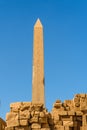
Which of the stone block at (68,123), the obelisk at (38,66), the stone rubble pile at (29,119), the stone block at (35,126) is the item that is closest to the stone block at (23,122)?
the stone rubble pile at (29,119)

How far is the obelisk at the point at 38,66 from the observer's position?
35406mm

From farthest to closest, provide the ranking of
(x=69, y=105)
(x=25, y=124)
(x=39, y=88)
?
1. (x=39, y=88)
2. (x=69, y=105)
3. (x=25, y=124)

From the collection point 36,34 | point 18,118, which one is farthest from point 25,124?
point 36,34

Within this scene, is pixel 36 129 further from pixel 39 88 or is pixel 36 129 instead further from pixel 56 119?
pixel 39 88

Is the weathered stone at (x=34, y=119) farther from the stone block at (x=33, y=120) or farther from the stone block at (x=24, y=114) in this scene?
the stone block at (x=24, y=114)

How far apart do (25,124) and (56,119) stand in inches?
64.8

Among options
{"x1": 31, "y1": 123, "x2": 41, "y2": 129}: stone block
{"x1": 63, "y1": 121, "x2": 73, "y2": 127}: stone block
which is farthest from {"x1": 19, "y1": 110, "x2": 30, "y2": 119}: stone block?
{"x1": 63, "y1": 121, "x2": 73, "y2": 127}: stone block

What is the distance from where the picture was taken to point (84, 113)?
23.2m

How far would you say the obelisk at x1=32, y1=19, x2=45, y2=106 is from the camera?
35406mm

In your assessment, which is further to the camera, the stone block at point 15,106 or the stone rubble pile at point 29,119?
the stone block at point 15,106

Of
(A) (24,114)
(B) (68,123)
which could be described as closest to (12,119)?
(A) (24,114)

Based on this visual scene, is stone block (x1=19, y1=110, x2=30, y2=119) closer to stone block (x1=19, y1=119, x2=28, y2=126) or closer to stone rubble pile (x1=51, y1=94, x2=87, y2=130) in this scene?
stone block (x1=19, y1=119, x2=28, y2=126)

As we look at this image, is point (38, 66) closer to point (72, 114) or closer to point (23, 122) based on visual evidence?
point (72, 114)

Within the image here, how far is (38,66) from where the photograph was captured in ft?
119
